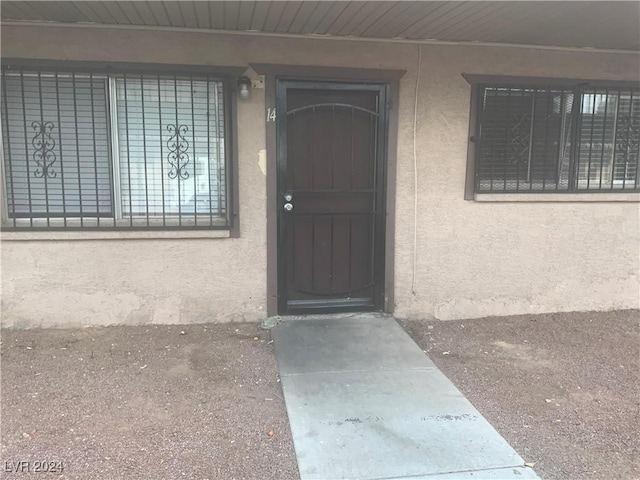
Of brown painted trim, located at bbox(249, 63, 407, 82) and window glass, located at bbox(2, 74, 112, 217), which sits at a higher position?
brown painted trim, located at bbox(249, 63, 407, 82)

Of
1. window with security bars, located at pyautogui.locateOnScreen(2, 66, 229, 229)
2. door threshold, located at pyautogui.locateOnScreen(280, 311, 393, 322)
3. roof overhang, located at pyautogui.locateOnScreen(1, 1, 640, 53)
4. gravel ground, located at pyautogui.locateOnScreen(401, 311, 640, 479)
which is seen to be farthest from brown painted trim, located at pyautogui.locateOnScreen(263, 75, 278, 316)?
gravel ground, located at pyautogui.locateOnScreen(401, 311, 640, 479)

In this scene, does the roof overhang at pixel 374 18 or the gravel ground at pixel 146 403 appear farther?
the roof overhang at pixel 374 18

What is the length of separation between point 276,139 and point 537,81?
99.5 inches

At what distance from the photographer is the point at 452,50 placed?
14.6 ft

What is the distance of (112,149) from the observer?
4.16 m

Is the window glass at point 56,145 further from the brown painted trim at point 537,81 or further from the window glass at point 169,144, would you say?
the brown painted trim at point 537,81

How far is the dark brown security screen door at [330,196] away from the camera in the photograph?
438 cm

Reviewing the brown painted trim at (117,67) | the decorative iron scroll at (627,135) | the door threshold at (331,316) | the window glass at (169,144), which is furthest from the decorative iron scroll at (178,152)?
the decorative iron scroll at (627,135)

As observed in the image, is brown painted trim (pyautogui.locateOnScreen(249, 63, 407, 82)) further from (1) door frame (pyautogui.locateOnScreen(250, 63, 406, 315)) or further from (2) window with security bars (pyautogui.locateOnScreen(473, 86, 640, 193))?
(2) window with security bars (pyautogui.locateOnScreen(473, 86, 640, 193))

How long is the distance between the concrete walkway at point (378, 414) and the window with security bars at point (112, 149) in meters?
1.56

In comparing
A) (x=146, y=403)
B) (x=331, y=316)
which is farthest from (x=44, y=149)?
(x=331, y=316)

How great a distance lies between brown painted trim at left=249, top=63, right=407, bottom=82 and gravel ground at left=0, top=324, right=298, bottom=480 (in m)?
2.28

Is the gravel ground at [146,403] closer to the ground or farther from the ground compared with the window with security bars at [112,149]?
closer to the ground

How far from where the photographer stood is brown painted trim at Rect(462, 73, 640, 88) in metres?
4.48
